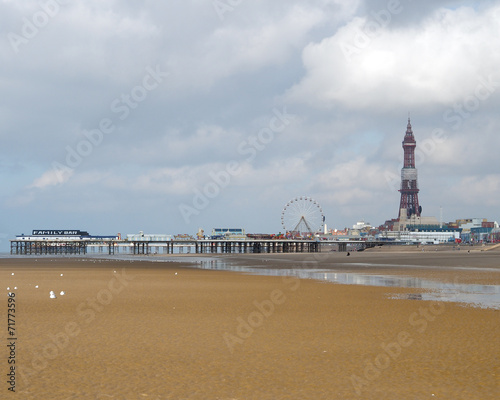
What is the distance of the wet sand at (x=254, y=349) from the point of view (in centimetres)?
969

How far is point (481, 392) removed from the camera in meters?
9.42

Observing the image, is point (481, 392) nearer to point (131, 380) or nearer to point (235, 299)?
point (131, 380)

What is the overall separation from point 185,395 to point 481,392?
5095 millimetres

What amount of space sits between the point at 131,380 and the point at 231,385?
1.89m

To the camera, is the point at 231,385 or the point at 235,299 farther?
the point at 235,299

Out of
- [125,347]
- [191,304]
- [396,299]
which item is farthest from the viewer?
[396,299]

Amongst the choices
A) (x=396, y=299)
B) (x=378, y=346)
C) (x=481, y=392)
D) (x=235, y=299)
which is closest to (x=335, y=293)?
(x=396, y=299)

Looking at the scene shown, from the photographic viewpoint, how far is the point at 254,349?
1298 centimetres

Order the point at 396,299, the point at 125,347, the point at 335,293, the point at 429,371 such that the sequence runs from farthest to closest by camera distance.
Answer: the point at 335,293 < the point at 396,299 < the point at 125,347 < the point at 429,371

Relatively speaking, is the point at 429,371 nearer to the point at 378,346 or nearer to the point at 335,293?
the point at 378,346

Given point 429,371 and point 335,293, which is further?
point 335,293

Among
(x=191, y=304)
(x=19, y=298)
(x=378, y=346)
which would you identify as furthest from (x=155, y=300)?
(x=378, y=346)

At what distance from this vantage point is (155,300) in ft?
75.4

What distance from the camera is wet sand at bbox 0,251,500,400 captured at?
31.8 ft
